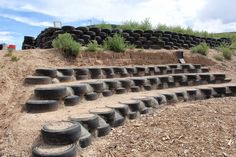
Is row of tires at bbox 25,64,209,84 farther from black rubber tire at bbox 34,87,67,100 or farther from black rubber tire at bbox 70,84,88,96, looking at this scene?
black rubber tire at bbox 34,87,67,100

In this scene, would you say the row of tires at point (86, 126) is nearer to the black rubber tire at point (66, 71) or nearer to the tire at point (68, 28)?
the black rubber tire at point (66, 71)

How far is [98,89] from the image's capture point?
5.30 metres

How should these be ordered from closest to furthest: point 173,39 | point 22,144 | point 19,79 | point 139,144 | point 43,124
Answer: point 22,144, point 43,124, point 139,144, point 19,79, point 173,39

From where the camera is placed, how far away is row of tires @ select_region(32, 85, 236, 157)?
326 cm

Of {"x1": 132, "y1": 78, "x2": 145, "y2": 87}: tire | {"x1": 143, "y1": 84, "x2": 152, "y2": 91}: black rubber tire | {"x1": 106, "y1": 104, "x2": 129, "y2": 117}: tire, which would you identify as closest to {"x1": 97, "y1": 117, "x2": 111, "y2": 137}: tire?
{"x1": 106, "y1": 104, "x2": 129, "y2": 117}: tire

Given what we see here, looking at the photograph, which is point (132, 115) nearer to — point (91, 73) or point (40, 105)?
point (40, 105)

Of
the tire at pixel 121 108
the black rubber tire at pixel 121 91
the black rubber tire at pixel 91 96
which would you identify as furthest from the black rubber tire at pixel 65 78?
the tire at pixel 121 108

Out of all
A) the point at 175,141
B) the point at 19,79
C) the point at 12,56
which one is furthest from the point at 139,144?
the point at 12,56

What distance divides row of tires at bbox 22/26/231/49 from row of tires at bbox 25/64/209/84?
1.74 meters

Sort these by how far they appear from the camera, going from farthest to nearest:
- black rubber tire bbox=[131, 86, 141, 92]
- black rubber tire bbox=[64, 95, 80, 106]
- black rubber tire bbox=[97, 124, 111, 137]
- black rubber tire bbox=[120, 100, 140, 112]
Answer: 1. black rubber tire bbox=[131, 86, 141, 92]
2. black rubber tire bbox=[120, 100, 140, 112]
3. black rubber tire bbox=[64, 95, 80, 106]
4. black rubber tire bbox=[97, 124, 111, 137]

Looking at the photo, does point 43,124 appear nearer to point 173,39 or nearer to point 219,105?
point 219,105

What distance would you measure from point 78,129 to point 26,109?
3.59 feet

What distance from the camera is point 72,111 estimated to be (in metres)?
4.34

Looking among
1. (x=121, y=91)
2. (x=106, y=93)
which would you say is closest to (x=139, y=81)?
(x=121, y=91)
